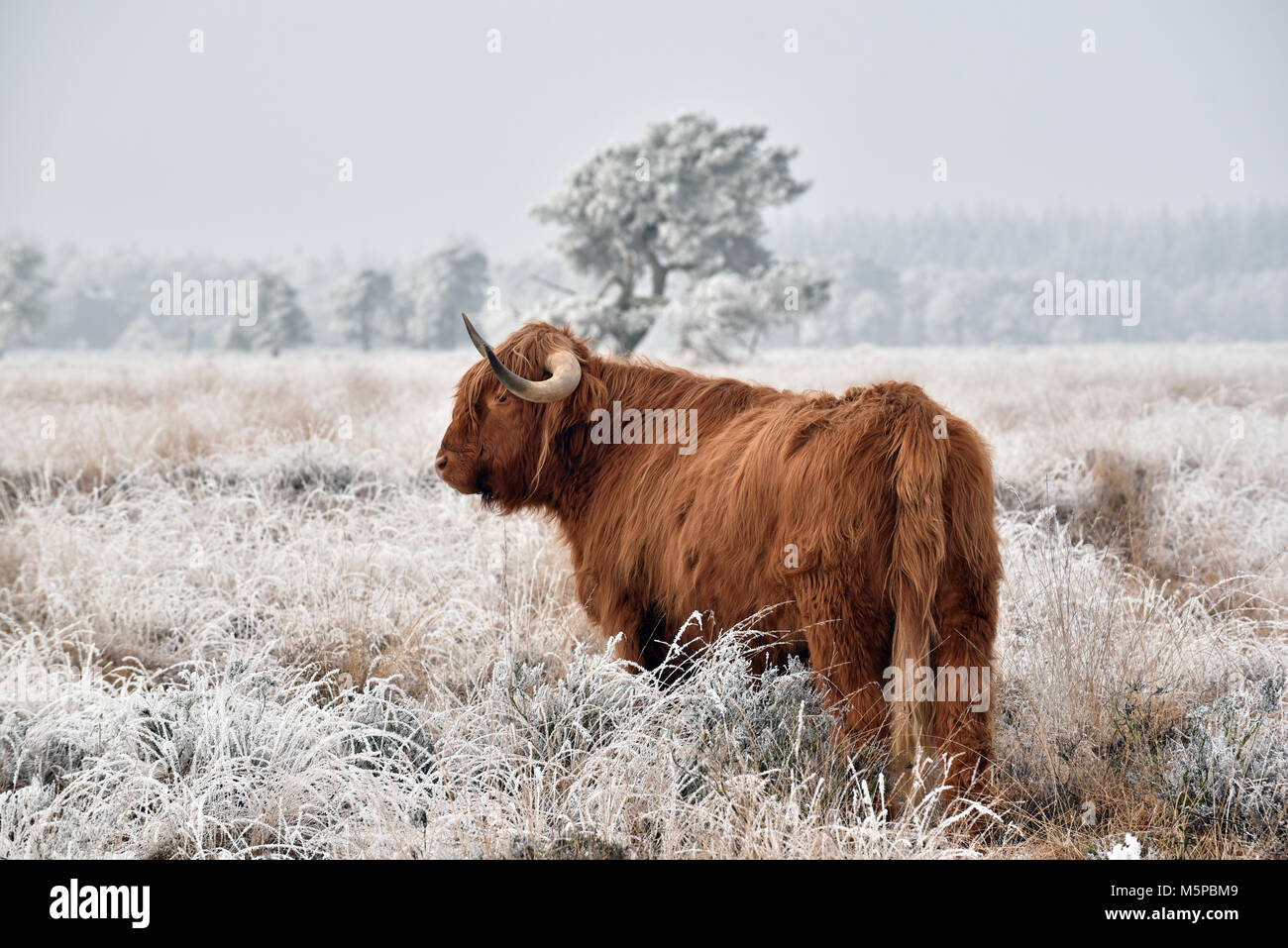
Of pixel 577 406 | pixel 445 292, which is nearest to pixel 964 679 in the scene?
pixel 577 406

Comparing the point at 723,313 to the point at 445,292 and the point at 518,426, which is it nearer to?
the point at 518,426

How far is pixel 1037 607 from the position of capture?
447 cm

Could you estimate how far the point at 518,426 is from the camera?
4.38m

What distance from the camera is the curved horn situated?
13.0 feet

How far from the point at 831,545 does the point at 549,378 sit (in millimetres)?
1750

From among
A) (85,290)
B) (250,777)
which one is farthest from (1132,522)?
(85,290)

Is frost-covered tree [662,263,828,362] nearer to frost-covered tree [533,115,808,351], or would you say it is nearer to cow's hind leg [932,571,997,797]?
frost-covered tree [533,115,808,351]

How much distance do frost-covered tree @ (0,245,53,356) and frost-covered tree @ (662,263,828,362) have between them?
55.6 meters

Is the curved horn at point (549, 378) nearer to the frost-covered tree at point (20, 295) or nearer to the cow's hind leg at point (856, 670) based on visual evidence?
the cow's hind leg at point (856, 670)

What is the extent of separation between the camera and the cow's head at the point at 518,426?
436cm

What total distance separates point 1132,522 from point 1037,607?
3.08 meters

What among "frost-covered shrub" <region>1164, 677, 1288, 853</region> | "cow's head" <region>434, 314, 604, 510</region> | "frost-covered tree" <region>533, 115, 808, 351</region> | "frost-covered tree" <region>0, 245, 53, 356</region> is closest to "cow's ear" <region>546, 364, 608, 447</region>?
"cow's head" <region>434, 314, 604, 510</region>

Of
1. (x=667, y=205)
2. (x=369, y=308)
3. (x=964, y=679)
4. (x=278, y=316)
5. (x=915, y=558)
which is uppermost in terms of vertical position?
(x=369, y=308)
